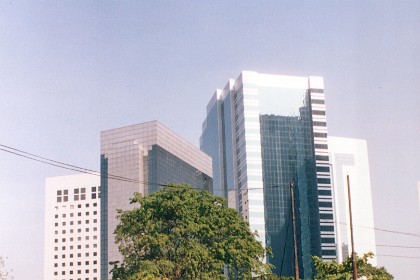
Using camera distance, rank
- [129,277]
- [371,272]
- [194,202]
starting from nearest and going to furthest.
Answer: [129,277], [194,202], [371,272]

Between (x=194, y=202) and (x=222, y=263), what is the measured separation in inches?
249

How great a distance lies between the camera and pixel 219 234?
220ft

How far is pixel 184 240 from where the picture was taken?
64.4 m

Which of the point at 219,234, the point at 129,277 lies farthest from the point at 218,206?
the point at 129,277

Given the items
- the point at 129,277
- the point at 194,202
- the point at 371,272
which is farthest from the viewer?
the point at 371,272

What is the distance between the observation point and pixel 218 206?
6856 cm

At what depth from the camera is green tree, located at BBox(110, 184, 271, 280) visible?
208ft

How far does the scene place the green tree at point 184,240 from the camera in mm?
63500

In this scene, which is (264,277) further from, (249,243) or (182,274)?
(182,274)

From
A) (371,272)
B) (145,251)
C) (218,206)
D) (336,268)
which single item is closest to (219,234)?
(218,206)

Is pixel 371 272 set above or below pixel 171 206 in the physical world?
below

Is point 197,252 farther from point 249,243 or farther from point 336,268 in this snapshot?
point 336,268

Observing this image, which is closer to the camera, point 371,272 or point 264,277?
point 264,277

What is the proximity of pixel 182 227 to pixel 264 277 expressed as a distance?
9.13 meters
